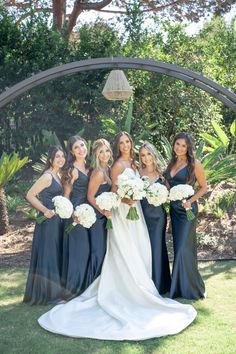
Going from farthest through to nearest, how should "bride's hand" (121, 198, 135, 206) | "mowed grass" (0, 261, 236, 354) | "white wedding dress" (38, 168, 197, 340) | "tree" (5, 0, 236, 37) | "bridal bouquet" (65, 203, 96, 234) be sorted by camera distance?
1. "tree" (5, 0, 236, 37)
2. "bride's hand" (121, 198, 135, 206)
3. "bridal bouquet" (65, 203, 96, 234)
4. "white wedding dress" (38, 168, 197, 340)
5. "mowed grass" (0, 261, 236, 354)

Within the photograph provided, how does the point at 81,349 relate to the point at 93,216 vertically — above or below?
below

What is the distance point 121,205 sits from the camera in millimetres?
5691

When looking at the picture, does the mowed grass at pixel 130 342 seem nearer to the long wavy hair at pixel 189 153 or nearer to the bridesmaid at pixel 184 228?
the bridesmaid at pixel 184 228

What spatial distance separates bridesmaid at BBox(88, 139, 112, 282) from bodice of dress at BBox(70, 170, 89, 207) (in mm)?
87

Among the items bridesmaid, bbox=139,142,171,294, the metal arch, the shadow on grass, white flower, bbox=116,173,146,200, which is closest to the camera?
the metal arch

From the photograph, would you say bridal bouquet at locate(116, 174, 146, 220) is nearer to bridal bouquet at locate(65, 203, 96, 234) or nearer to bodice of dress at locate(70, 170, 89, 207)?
bridal bouquet at locate(65, 203, 96, 234)

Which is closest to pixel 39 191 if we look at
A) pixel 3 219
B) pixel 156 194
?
pixel 156 194

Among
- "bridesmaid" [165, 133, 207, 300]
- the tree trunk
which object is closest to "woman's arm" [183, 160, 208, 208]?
"bridesmaid" [165, 133, 207, 300]

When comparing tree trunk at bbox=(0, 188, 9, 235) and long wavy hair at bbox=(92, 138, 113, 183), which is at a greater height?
long wavy hair at bbox=(92, 138, 113, 183)

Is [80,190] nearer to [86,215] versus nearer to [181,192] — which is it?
[86,215]

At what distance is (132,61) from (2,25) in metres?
7.24

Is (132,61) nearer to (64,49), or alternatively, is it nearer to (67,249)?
(67,249)

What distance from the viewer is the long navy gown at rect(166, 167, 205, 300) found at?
228 inches

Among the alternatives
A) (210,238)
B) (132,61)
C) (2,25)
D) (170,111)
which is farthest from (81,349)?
(2,25)
